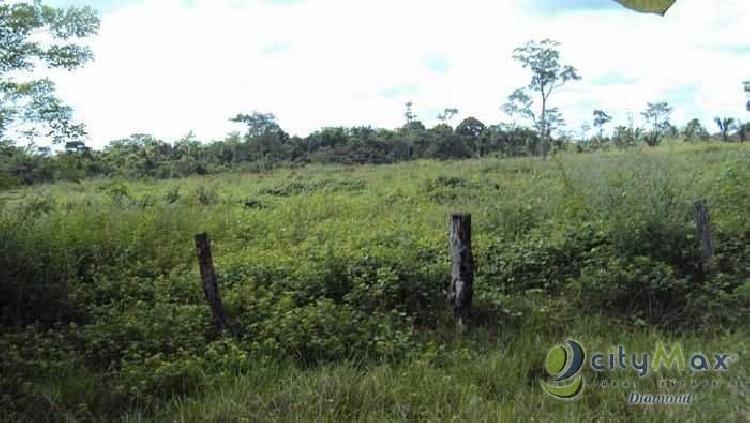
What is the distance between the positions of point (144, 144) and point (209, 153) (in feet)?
17.4

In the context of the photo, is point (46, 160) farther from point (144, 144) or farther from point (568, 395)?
point (144, 144)

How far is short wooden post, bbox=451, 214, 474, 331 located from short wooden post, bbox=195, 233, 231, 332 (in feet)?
5.40

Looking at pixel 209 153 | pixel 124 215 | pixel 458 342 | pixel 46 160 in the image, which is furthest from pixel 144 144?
pixel 458 342

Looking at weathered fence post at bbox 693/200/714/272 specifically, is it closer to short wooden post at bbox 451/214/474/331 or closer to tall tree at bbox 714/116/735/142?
short wooden post at bbox 451/214/474/331

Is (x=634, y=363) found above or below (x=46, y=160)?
below

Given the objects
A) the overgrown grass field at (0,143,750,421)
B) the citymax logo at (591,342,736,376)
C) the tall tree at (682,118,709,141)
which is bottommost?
the citymax logo at (591,342,736,376)

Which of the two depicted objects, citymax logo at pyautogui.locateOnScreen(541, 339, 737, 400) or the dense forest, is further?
the dense forest

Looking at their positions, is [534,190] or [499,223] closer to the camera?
[499,223]

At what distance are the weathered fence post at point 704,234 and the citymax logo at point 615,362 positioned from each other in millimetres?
1588

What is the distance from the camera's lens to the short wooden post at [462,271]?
4.29m

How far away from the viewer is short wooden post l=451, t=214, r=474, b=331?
4.29 m

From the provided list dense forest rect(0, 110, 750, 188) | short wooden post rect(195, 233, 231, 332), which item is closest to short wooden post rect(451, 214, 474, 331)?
short wooden post rect(195, 233, 231, 332)

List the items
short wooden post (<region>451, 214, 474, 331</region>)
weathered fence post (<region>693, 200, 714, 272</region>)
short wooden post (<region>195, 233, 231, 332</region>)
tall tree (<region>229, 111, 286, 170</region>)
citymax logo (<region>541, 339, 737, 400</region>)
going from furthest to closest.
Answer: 1. tall tree (<region>229, 111, 286, 170</region>)
2. weathered fence post (<region>693, 200, 714, 272</region>)
3. short wooden post (<region>451, 214, 474, 331</region>)
4. short wooden post (<region>195, 233, 231, 332</region>)
5. citymax logo (<region>541, 339, 737, 400</region>)

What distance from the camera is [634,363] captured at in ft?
11.5
